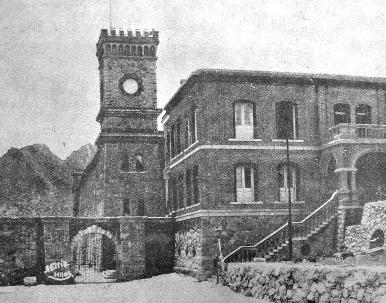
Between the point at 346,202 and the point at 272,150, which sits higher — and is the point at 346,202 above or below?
below

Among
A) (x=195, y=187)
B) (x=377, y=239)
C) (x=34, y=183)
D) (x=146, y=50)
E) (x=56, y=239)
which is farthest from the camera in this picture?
(x=34, y=183)

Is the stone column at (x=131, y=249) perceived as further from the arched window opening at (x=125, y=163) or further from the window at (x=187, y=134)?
the arched window opening at (x=125, y=163)

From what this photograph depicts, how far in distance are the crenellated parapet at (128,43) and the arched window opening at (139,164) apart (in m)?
7.98

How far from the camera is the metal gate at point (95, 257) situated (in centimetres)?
3359

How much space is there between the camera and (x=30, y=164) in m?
89.9

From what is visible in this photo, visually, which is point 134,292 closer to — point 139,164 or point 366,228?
point 366,228

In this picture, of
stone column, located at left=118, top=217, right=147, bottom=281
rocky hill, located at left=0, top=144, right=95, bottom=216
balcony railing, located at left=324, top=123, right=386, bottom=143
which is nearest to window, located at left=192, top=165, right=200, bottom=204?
stone column, located at left=118, top=217, right=147, bottom=281

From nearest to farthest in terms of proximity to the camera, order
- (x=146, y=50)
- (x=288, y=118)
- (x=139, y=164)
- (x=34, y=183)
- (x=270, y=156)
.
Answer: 1. (x=270, y=156)
2. (x=288, y=118)
3. (x=139, y=164)
4. (x=146, y=50)
5. (x=34, y=183)

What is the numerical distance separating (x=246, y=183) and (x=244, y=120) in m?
3.21

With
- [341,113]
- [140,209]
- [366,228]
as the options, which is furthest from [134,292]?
[140,209]

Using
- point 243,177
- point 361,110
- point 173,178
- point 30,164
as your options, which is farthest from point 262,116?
point 30,164

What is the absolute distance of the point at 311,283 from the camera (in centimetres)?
1719

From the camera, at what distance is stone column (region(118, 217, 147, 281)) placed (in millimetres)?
33272

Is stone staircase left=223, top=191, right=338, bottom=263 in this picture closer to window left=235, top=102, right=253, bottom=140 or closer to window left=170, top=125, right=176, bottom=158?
window left=235, top=102, right=253, bottom=140
